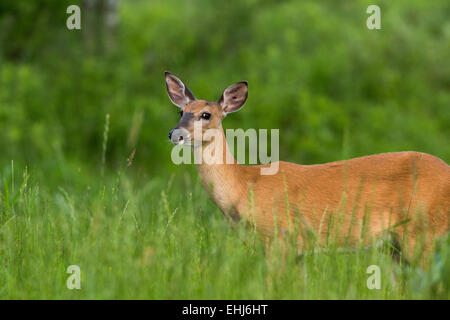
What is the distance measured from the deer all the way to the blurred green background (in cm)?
543

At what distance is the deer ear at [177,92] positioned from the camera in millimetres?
5742

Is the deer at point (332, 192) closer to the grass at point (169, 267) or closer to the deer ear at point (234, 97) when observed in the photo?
the deer ear at point (234, 97)

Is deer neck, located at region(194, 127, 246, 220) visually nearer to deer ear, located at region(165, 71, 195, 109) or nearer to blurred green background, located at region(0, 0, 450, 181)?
deer ear, located at region(165, 71, 195, 109)

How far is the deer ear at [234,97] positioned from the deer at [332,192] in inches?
0.5

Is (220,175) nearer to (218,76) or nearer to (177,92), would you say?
(177,92)

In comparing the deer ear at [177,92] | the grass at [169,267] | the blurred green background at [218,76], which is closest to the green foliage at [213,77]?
the blurred green background at [218,76]

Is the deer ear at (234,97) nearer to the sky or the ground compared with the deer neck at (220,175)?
nearer to the sky

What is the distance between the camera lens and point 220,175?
543cm

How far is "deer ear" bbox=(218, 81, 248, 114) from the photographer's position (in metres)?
5.67

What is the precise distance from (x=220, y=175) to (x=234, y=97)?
2.31 feet

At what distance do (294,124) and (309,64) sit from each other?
162 centimetres

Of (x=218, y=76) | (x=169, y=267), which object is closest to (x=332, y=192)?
(x=169, y=267)

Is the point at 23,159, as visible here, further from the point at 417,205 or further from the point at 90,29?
the point at 417,205

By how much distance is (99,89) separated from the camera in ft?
40.1
